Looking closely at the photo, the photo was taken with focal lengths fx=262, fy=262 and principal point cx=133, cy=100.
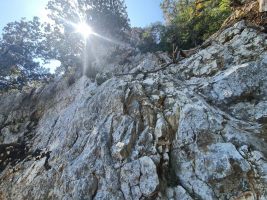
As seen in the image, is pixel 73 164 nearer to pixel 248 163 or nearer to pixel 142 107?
pixel 142 107

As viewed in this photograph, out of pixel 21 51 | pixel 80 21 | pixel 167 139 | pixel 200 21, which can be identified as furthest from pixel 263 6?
pixel 21 51

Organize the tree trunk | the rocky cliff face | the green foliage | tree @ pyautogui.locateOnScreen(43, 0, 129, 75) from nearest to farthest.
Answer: the rocky cliff face
the tree trunk
the green foliage
tree @ pyautogui.locateOnScreen(43, 0, 129, 75)

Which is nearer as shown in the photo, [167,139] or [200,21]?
[167,139]

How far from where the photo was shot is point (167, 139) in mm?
8609

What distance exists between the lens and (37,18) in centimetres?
2417

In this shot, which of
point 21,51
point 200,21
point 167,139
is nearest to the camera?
point 167,139

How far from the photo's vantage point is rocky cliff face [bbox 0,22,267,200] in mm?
7262

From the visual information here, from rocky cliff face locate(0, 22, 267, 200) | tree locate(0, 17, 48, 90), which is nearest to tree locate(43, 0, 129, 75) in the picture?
tree locate(0, 17, 48, 90)

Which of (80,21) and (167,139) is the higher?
(80,21)

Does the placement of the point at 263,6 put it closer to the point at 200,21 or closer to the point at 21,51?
the point at 200,21

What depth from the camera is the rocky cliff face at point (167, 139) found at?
726 centimetres

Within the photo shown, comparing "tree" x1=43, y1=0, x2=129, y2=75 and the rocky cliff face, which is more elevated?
"tree" x1=43, y1=0, x2=129, y2=75

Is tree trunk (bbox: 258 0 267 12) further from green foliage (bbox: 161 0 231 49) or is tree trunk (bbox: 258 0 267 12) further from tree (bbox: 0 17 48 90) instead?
tree (bbox: 0 17 48 90)

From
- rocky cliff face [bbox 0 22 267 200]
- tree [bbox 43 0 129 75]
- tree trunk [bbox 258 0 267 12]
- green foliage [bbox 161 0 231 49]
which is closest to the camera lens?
rocky cliff face [bbox 0 22 267 200]
